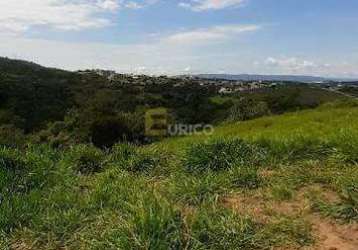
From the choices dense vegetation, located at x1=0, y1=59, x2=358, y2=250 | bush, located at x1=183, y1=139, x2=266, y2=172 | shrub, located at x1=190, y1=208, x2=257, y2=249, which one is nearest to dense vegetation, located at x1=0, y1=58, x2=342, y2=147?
dense vegetation, located at x1=0, y1=59, x2=358, y2=250

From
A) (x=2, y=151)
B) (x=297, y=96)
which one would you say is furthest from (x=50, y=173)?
(x=297, y=96)

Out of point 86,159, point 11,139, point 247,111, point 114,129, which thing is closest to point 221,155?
point 86,159

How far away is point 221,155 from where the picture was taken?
7316mm

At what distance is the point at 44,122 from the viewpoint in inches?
2502

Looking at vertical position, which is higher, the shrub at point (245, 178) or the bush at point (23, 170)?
the shrub at point (245, 178)

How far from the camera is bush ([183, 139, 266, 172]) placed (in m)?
7.08

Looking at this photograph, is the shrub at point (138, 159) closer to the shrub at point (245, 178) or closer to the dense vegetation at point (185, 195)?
the dense vegetation at point (185, 195)

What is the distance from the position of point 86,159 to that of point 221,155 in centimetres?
232

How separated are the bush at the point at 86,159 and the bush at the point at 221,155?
5.28 feet

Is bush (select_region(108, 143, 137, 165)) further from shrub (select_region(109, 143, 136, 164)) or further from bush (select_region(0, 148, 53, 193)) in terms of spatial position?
bush (select_region(0, 148, 53, 193))

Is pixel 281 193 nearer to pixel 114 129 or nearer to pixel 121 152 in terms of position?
pixel 121 152

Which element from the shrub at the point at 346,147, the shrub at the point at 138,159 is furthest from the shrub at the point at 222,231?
the shrub at the point at 138,159

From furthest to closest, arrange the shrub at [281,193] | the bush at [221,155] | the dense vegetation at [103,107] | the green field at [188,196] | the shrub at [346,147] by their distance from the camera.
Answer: the dense vegetation at [103,107]
the bush at [221,155]
the shrub at [346,147]
the shrub at [281,193]
the green field at [188,196]

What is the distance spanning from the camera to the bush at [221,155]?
23.2 feet
